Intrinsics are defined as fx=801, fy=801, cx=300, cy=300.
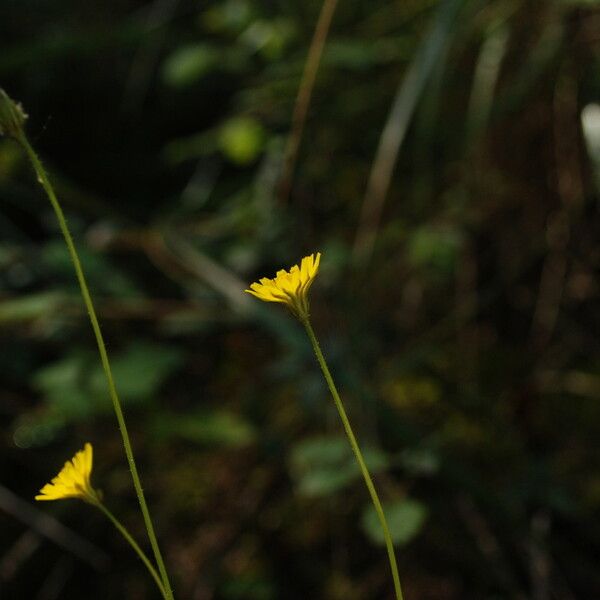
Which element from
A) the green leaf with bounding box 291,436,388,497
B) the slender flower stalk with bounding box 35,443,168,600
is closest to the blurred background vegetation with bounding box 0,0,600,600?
the green leaf with bounding box 291,436,388,497

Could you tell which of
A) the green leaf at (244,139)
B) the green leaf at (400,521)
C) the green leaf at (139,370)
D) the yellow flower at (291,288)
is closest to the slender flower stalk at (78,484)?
the yellow flower at (291,288)

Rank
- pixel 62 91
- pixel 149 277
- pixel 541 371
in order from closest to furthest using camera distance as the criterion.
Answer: pixel 541 371 → pixel 149 277 → pixel 62 91

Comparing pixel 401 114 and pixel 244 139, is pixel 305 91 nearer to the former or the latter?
pixel 401 114

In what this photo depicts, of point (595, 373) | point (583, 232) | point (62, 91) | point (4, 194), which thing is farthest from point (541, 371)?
point (62, 91)

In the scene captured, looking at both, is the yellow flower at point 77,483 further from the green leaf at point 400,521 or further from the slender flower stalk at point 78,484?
the green leaf at point 400,521

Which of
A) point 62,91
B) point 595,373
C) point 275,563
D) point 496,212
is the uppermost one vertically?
point 62,91

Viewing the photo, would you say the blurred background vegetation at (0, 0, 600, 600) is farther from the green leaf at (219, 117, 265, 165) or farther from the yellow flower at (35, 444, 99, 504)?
the yellow flower at (35, 444, 99, 504)

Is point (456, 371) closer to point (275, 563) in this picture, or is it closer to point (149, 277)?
point (275, 563)
